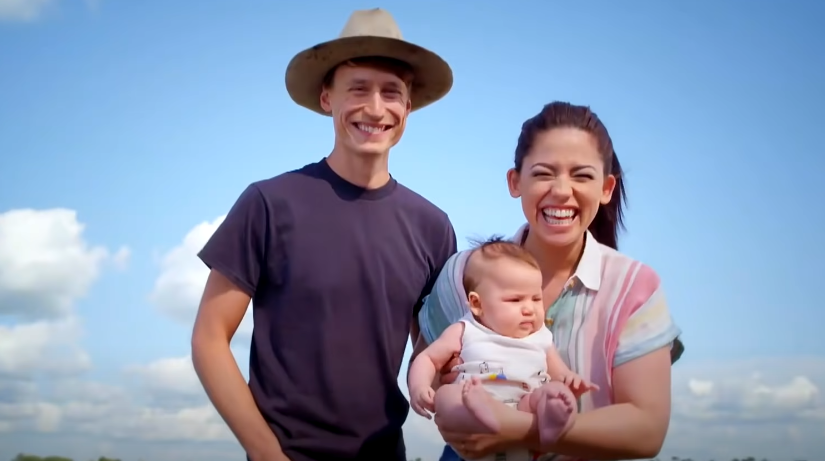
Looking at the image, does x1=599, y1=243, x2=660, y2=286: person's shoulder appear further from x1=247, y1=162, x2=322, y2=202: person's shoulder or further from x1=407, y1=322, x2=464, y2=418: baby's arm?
x1=247, y1=162, x2=322, y2=202: person's shoulder

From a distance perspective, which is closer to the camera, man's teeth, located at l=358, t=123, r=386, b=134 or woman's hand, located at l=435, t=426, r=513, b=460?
woman's hand, located at l=435, t=426, r=513, b=460

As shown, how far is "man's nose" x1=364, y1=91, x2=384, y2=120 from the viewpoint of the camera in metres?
4.43

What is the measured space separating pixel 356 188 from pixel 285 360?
95 cm

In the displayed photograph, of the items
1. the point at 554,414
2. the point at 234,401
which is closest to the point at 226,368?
the point at 234,401

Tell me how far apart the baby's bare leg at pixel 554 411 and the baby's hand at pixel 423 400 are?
0.46m

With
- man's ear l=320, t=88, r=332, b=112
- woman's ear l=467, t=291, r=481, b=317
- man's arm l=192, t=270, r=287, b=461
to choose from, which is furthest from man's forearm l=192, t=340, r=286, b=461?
man's ear l=320, t=88, r=332, b=112

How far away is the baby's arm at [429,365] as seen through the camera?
379 centimetres

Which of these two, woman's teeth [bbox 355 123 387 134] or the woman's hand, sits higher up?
woman's teeth [bbox 355 123 387 134]

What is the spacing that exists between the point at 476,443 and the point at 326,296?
3.58ft

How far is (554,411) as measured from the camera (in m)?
3.53

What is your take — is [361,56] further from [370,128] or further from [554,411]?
[554,411]

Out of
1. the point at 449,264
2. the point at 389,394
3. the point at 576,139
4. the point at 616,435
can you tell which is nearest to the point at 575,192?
the point at 576,139

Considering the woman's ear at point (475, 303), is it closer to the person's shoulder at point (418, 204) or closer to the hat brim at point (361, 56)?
the person's shoulder at point (418, 204)

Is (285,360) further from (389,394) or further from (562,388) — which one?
(562,388)
